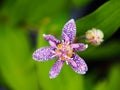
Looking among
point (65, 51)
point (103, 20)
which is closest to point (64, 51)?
point (65, 51)

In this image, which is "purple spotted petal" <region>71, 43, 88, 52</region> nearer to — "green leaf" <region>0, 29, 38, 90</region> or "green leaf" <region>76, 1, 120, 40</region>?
"green leaf" <region>76, 1, 120, 40</region>

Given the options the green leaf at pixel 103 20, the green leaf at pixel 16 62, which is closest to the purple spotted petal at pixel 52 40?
the green leaf at pixel 103 20

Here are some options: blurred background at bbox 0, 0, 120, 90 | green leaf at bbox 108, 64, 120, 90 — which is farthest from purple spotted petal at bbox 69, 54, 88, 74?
green leaf at bbox 108, 64, 120, 90

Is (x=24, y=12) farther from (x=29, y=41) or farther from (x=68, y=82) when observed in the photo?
(x=68, y=82)

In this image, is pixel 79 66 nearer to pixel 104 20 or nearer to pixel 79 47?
pixel 79 47

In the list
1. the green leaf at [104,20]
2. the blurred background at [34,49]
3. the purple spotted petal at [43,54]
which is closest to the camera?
the purple spotted petal at [43,54]

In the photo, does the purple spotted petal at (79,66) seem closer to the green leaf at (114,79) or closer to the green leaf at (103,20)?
the green leaf at (103,20)

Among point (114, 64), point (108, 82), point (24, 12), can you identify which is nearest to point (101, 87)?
point (108, 82)

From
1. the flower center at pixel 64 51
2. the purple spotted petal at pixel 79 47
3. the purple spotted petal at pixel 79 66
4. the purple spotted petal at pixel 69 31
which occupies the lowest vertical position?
the purple spotted petal at pixel 79 66
